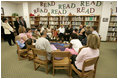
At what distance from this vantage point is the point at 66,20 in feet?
18.3

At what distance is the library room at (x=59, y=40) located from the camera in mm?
1945

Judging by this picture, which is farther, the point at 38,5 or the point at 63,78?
the point at 38,5

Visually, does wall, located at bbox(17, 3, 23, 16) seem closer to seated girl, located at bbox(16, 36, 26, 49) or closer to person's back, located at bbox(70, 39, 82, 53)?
seated girl, located at bbox(16, 36, 26, 49)

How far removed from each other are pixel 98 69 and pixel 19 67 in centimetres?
234

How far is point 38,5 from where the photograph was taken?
5.89 meters

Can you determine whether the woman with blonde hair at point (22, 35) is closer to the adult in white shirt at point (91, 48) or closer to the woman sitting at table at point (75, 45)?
the woman sitting at table at point (75, 45)

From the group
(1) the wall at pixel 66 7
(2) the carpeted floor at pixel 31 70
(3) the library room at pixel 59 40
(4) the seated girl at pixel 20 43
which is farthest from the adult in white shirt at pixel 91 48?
(1) the wall at pixel 66 7

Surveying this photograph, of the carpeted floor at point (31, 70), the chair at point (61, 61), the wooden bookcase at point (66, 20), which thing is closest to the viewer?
the chair at point (61, 61)

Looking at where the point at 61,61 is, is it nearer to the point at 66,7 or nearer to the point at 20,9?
the point at 66,7

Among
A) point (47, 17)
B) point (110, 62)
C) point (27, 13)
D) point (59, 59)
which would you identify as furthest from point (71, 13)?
point (59, 59)

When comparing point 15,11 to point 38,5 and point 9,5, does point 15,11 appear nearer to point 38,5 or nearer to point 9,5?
point 9,5

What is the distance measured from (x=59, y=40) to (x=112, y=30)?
3544mm

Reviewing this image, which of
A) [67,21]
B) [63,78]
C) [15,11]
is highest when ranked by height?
[15,11]

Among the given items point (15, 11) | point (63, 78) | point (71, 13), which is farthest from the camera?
point (15, 11)
